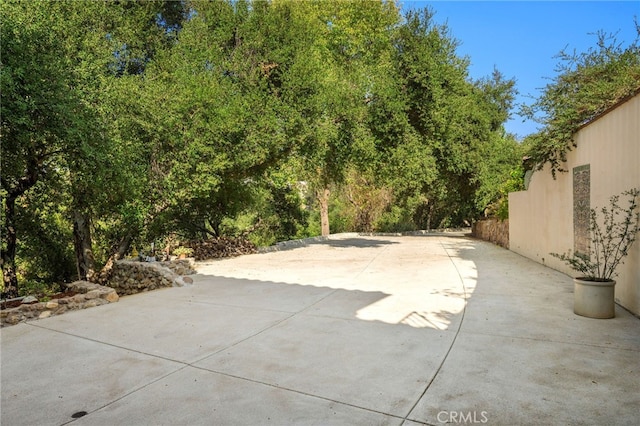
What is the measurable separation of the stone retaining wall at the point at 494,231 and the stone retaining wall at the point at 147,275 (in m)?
11.8

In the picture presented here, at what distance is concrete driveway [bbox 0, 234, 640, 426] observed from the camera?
10.0 feet

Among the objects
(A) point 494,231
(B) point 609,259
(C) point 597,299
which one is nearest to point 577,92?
(B) point 609,259

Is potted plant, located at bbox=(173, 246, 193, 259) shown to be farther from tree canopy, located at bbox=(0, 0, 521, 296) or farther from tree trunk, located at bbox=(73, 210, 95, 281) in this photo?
tree trunk, located at bbox=(73, 210, 95, 281)

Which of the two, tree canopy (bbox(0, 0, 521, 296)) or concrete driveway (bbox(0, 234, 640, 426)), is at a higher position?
tree canopy (bbox(0, 0, 521, 296))

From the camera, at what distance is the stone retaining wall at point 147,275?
29.3 feet

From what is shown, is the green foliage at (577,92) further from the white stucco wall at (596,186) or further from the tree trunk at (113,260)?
the tree trunk at (113,260)

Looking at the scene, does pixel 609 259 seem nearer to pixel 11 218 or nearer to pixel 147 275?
pixel 147 275

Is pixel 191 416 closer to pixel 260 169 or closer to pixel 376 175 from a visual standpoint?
pixel 260 169

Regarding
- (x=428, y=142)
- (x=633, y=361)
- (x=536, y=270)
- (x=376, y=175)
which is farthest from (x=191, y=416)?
(x=428, y=142)

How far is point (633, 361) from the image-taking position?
152 inches

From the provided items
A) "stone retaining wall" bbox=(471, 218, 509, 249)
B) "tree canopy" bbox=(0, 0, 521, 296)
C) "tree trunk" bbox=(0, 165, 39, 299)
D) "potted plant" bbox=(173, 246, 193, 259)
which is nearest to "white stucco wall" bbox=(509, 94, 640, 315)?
"stone retaining wall" bbox=(471, 218, 509, 249)

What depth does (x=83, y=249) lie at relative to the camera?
12.8m

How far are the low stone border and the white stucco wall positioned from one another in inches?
339

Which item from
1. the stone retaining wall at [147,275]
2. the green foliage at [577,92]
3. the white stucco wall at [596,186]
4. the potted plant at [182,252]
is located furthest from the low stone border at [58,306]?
the green foliage at [577,92]
